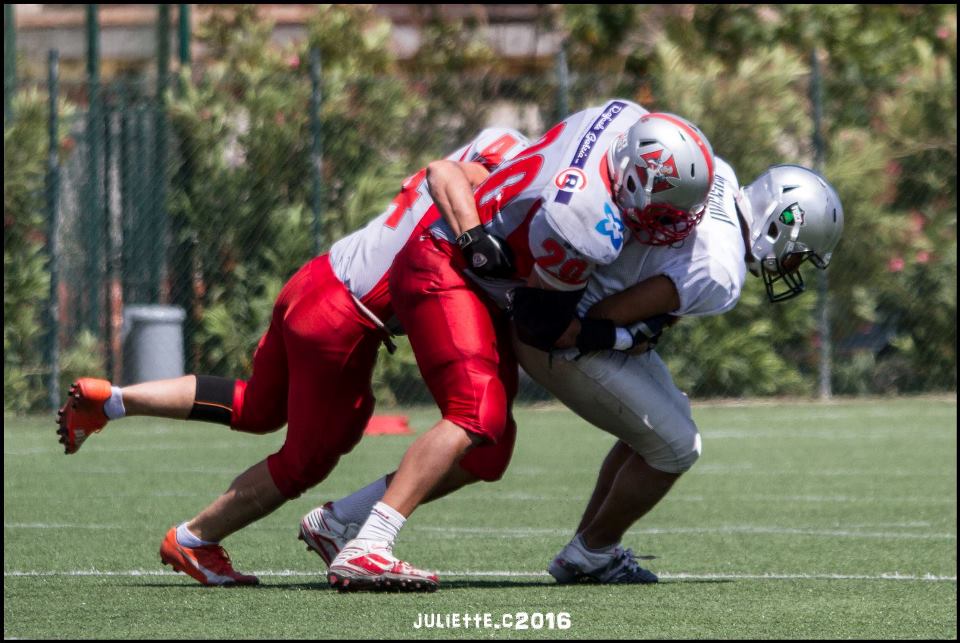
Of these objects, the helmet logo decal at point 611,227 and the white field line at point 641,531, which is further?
the white field line at point 641,531

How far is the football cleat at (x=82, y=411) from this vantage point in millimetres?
5930

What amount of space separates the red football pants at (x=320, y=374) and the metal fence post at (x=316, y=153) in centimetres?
848

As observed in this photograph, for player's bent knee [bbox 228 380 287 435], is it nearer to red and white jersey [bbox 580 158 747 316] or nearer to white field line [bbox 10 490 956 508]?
red and white jersey [bbox 580 158 747 316]

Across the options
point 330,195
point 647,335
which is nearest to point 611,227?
point 647,335

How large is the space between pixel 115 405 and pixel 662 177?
2.06 m

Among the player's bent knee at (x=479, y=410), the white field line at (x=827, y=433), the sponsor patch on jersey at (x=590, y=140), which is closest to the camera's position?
the sponsor patch on jersey at (x=590, y=140)

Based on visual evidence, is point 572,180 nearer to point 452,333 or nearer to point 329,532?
point 452,333

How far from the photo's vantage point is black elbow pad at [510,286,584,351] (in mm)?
5438

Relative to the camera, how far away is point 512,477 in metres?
9.95

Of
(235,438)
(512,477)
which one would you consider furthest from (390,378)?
(512,477)

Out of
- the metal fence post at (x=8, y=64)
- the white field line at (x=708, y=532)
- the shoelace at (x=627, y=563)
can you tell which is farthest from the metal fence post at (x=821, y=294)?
the shoelace at (x=627, y=563)

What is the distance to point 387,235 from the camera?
233 inches

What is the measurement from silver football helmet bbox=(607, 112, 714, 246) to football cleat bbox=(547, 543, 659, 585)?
3.98ft

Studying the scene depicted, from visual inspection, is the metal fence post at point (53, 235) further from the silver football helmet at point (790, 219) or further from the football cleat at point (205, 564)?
the silver football helmet at point (790, 219)
